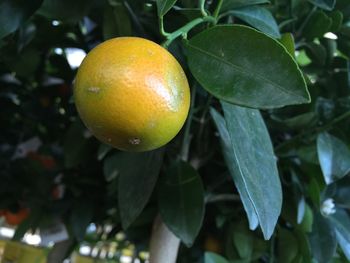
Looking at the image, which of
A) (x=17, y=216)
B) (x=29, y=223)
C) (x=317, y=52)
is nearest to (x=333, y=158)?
(x=317, y=52)

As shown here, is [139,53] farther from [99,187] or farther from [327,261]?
[99,187]

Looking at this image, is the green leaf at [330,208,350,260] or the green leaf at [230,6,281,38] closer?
the green leaf at [230,6,281,38]

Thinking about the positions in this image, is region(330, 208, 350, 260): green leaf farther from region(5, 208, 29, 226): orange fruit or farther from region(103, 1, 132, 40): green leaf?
region(5, 208, 29, 226): orange fruit

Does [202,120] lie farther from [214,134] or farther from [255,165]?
[255,165]

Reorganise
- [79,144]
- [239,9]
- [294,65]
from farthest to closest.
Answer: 1. [79,144]
2. [239,9]
3. [294,65]

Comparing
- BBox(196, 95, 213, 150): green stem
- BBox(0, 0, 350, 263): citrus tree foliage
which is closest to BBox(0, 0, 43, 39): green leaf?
BBox(0, 0, 350, 263): citrus tree foliage

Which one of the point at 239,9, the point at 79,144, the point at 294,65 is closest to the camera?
the point at 294,65

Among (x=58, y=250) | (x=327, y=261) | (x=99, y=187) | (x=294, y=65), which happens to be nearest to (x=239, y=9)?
(x=294, y=65)
